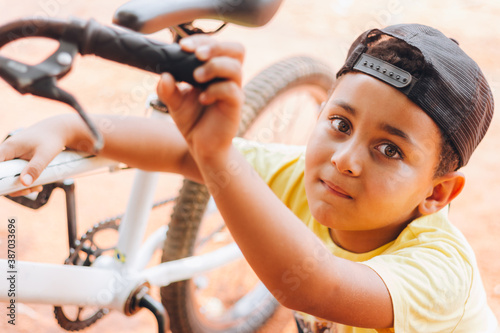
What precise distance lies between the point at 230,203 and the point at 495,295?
1.64 m

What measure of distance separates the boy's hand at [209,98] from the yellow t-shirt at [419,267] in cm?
33

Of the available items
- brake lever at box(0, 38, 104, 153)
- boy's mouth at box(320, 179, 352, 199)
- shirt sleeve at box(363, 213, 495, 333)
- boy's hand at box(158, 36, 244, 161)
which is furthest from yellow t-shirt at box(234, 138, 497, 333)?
brake lever at box(0, 38, 104, 153)

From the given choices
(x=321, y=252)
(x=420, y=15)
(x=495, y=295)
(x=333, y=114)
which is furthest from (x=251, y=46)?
(x=321, y=252)

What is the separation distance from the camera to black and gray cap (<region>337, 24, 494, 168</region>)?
742 millimetres

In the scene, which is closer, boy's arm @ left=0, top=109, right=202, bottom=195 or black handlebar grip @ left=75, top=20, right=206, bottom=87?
black handlebar grip @ left=75, top=20, right=206, bottom=87

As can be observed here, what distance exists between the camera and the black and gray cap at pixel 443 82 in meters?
0.74

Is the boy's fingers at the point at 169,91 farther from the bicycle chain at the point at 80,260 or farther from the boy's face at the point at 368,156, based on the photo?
the bicycle chain at the point at 80,260

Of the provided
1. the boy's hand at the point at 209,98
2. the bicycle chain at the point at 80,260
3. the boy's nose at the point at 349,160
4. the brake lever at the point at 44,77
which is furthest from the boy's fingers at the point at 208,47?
the bicycle chain at the point at 80,260

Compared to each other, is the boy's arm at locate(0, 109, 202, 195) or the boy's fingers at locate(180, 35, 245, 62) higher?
the boy's fingers at locate(180, 35, 245, 62)

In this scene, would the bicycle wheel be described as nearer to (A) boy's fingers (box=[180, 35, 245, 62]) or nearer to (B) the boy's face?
(B) the boy's face

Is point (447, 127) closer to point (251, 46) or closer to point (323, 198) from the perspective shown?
point (323, 198)

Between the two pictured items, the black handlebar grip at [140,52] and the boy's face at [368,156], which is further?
the boy's face at [368,156]

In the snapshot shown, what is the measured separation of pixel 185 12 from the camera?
0.59m

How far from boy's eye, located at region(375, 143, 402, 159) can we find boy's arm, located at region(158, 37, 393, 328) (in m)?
0.17
